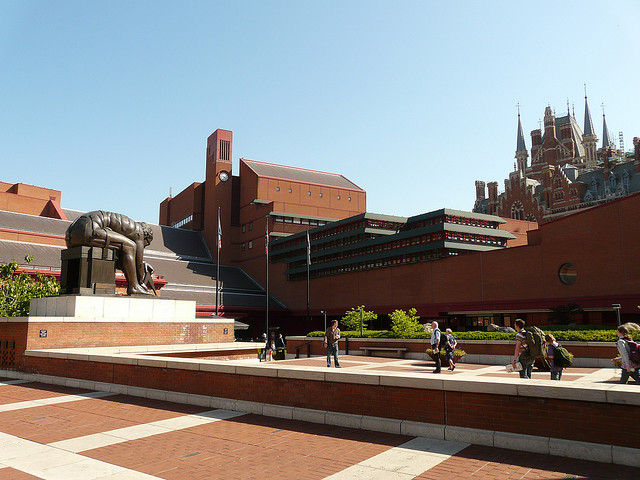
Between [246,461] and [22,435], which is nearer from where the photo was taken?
[246,461]

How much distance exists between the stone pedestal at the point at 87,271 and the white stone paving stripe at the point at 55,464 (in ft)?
47.1

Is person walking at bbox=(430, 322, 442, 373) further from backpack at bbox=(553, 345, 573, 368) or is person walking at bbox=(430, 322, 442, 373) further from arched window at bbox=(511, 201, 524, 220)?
arched window at bbox=(511, 201, 524, 220)

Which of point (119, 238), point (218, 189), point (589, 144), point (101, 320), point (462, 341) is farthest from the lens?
point (589, 144)

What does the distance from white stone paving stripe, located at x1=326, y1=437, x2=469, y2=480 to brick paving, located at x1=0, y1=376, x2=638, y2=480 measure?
0.01m

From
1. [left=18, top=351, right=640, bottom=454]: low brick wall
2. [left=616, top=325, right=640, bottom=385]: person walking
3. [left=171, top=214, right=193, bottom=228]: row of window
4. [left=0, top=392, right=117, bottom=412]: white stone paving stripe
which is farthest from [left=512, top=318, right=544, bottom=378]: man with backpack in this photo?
[left=171, top=214, right=193, bottom=228]: row of window

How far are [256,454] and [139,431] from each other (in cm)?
277

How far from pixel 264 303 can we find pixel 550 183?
59747 mm

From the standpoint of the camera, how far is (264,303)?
61.7 metres

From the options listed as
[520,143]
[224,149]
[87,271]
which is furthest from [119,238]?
[520,143]

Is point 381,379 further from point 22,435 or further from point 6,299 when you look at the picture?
point 6,299

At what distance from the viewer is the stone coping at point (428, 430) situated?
6359 mm

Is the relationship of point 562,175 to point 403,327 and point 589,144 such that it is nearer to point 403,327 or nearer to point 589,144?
point 589,144

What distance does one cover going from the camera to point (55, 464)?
22.5 ft

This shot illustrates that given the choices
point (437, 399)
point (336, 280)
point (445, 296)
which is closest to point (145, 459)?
point (437, 399)
